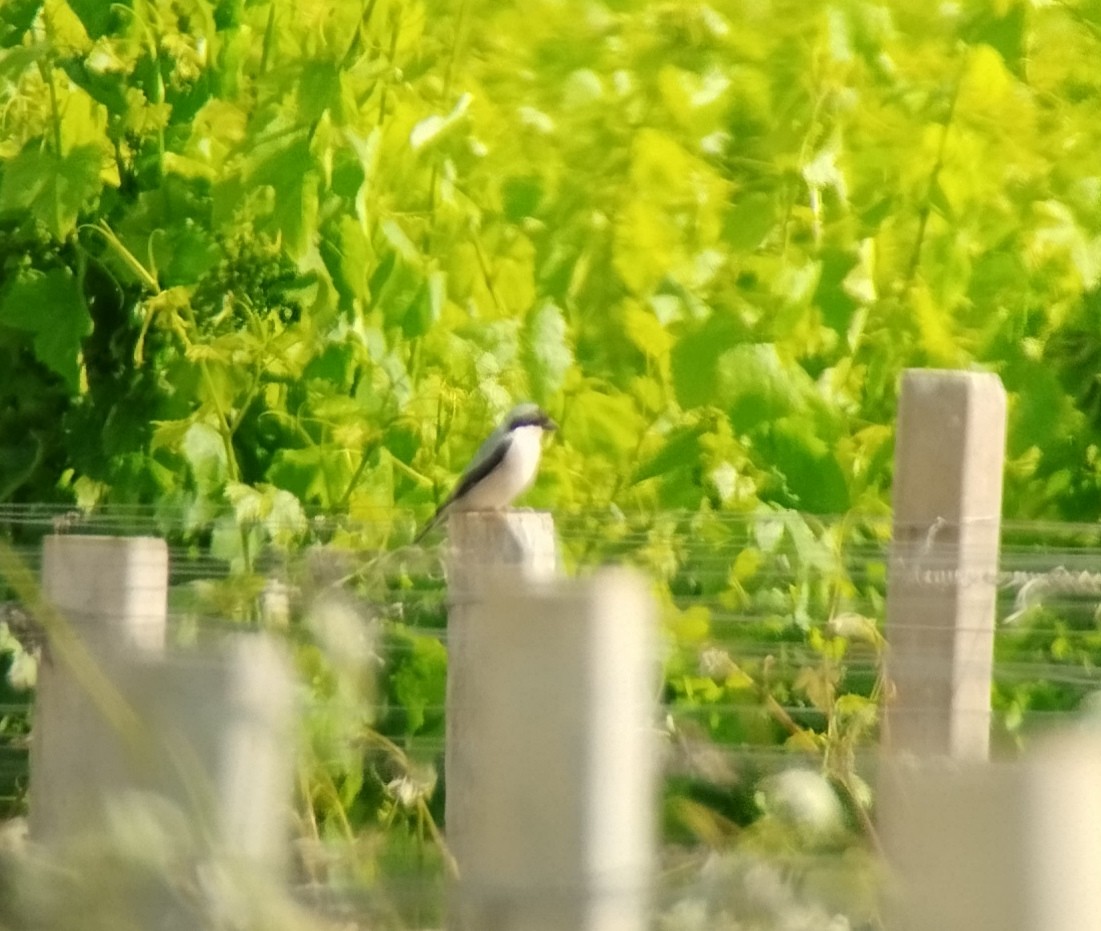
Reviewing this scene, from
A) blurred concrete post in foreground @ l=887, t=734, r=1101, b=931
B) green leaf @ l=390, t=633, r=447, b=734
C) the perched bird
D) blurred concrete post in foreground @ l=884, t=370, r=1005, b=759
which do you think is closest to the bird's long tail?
the perched bird

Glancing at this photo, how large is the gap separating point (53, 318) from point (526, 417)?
819 millimetres

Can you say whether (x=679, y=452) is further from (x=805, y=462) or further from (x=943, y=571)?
(x=943, y=571)

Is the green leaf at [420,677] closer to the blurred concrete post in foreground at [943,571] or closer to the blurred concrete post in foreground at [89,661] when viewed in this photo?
the blurred concrete post in foreground at [943,571]

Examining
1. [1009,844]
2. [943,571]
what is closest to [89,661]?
[1009,844]

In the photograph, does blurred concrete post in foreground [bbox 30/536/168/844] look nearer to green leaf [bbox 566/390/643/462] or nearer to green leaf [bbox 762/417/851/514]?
green leaf [bbox 762/417/851/514]

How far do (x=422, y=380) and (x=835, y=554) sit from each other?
0.91m

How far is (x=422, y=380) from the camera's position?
329 centimetres

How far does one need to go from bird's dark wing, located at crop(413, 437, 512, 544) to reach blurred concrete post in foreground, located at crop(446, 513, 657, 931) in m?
1.79

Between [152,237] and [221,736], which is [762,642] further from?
[221,736]

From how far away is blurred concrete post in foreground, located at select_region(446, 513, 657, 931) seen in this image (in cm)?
111

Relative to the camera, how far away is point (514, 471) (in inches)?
120

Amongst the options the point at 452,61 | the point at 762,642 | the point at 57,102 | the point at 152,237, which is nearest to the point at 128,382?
the point at 152,237

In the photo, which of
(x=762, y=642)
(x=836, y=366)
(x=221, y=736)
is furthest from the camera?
(x=836, y=366)

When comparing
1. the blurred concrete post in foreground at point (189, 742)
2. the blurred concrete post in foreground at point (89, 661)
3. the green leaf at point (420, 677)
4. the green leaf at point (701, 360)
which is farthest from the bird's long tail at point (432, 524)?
the blurred concrete post in foreground at point (189, 742)
